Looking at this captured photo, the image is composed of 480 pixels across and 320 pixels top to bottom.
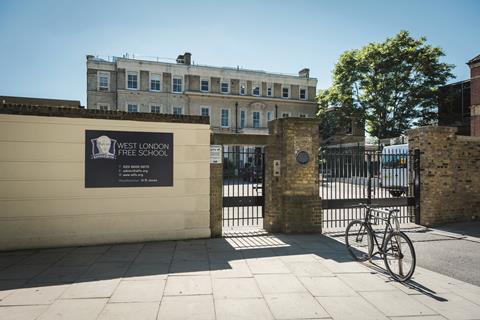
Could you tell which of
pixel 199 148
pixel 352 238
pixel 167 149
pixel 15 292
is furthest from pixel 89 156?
Result: pixel 352 238

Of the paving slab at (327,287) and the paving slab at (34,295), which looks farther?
the paving slab at (327,287)

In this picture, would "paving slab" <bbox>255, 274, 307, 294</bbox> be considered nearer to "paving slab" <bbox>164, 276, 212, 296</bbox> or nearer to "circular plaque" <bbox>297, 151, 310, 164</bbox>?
"paving slab" <bbox>164, 276, 212, 296</bbox>

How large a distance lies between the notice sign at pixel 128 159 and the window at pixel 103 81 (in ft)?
96.1

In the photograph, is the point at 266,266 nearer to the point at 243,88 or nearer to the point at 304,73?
the point at 243,88

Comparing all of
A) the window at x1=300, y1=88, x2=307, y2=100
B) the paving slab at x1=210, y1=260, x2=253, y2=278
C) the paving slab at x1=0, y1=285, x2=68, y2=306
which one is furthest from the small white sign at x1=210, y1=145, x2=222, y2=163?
the window at x1=300, y1=88, x2=307, y2=100

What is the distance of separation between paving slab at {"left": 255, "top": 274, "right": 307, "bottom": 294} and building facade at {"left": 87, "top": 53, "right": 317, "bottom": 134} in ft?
102

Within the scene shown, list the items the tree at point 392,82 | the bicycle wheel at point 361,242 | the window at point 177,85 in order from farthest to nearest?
the window at point 177,85 < the tree at point 392,82 < the bicycle wheel at point 361,242

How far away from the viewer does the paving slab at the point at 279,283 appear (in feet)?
14.8

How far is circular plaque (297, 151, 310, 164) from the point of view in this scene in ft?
26.6

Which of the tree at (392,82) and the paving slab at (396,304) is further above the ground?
the tree at (392,82)

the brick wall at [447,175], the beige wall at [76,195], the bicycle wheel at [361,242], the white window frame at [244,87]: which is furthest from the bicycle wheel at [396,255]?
the white window frame at [244,87]

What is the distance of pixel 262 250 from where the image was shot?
660 cm

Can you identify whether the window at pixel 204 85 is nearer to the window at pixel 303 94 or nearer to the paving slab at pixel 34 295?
the window at pixel 303 94

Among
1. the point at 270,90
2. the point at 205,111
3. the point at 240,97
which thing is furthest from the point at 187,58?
the point at 270,90
